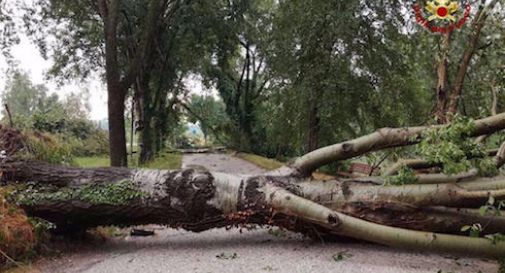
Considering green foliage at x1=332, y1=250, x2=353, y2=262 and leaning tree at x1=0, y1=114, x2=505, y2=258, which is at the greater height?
leaning tree at x1=0, y1=114, x2=505, y2=258

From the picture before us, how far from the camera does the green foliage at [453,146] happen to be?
13.0 ft

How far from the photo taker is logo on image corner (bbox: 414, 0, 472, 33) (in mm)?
5402

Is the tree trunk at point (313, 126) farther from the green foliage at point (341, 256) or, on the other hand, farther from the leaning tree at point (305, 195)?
the green foliage at point (341, 256)

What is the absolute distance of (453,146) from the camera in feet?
13.0

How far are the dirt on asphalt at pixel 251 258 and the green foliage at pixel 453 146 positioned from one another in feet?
2.87

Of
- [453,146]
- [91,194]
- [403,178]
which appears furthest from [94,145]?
[453,146]

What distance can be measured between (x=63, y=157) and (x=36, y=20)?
533 cm

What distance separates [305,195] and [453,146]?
149cm

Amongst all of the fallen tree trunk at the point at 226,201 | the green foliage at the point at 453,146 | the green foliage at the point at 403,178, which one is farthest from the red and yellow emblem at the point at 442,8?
the fallen tree trunk at the point at 226,201

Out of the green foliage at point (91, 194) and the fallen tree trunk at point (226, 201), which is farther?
the green foliage at point (91, 194)

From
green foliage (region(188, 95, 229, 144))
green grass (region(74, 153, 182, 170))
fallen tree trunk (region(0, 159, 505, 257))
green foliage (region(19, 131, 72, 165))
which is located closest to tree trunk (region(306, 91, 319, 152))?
green grass (region(74, 153, 182, 170))

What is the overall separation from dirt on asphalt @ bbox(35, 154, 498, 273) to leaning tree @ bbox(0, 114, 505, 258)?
21 centimetres

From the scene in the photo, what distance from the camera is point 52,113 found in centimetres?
2353

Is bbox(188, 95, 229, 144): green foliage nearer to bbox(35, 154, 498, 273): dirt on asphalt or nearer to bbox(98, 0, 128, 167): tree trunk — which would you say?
bbox(98, 0, 128, 167): tree trunk
